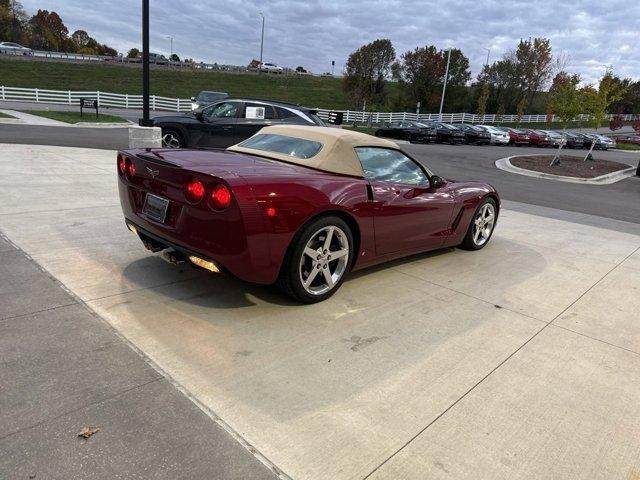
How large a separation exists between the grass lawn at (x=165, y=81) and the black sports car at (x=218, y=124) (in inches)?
1575

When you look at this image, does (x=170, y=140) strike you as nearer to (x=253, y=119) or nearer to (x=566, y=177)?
(x=253, y=119)

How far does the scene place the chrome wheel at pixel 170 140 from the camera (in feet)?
38.2

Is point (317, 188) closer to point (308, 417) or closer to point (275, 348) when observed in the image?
point (275, 348)

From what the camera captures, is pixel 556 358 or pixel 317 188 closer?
pixel 556 358

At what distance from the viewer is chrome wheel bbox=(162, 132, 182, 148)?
11.7 metres

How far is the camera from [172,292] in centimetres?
405

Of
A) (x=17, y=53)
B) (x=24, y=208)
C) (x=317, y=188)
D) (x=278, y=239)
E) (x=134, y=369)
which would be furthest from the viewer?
(x=17, y=53)

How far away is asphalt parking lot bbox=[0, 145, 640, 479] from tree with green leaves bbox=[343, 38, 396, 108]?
40.5m

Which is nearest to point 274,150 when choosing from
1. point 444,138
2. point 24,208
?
point 24,208

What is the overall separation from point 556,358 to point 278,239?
6.95 ft

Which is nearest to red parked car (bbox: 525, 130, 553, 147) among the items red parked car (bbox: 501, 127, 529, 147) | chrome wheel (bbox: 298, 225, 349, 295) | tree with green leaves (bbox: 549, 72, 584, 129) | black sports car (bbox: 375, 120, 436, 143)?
red parked car (bbox: 501, 127, 529, 147)

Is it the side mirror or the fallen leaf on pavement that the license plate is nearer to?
the fallen leaf on pavement

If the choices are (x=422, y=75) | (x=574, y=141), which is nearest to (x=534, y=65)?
(x=422, y=75)

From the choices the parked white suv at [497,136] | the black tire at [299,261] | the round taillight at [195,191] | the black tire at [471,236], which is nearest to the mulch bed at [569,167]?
the parked white suv at [497,136]
